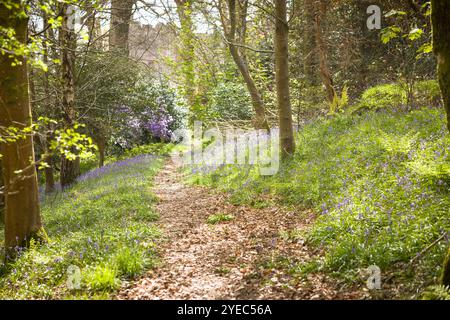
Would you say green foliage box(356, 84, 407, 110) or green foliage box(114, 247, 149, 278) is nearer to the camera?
green foliage box(114, 247, 149, 278)

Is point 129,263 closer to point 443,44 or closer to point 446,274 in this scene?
point 446,274

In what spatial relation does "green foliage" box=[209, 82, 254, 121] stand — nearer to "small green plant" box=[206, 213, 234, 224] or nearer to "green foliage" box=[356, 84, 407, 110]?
"green foliage" box=[356, 84, 407, 110]

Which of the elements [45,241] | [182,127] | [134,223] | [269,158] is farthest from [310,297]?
[182,127]

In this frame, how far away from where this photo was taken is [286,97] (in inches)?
439

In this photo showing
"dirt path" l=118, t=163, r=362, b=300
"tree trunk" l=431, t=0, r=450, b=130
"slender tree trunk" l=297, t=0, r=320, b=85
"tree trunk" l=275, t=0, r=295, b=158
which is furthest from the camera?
"slender tree trunk" l=297, t=0, r=320, b=85

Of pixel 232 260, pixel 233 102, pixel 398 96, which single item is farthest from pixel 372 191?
pixel 233 102

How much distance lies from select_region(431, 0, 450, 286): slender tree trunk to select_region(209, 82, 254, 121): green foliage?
55.3 ft

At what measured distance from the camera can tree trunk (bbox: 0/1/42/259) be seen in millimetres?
6391

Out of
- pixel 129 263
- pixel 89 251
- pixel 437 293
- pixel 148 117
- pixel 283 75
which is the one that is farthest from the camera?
pixel 148 117

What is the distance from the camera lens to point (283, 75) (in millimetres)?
11031

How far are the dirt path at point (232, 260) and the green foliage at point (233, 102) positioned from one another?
11776 millimetres

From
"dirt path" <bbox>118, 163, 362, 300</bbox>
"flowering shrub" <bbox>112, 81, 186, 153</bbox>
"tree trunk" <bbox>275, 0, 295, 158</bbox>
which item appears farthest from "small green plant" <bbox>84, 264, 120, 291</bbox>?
"flowering shrub" <bbox>112, 81, 186, 153</bbox>

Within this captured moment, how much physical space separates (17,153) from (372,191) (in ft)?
19.7

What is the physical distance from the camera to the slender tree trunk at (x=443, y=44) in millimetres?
3797
